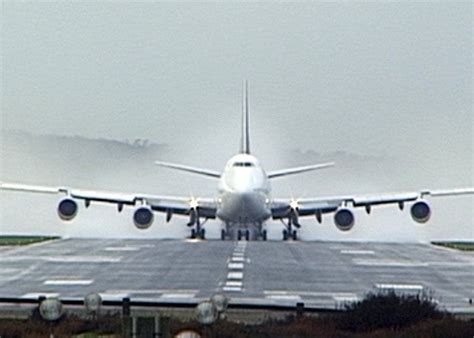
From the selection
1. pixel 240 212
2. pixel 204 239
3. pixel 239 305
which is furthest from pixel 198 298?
pixel 204 239

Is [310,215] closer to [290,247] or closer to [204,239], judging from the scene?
[204,239]

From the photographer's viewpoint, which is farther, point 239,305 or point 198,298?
point 198,298

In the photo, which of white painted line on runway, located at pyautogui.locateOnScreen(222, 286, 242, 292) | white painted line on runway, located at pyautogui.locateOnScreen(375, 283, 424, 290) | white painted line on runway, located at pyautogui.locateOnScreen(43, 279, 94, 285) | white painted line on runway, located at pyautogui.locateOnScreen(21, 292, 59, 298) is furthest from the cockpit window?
white painted line on runway, located at pyautogui.locateOnScreen(21, 292, 59, 298)

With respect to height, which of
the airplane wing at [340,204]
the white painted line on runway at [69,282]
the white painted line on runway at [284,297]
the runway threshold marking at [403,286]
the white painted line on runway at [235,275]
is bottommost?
the white painted line on runway at [284,297]

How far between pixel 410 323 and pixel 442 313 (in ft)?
6.04

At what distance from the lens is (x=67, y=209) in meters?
90.8

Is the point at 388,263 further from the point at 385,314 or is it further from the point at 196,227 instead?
the point at 196,227

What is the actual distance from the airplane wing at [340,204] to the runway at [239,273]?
42.3ft

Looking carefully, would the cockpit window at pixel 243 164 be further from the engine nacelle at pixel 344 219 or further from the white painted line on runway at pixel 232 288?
the white painted line on runway at pixel 232 288

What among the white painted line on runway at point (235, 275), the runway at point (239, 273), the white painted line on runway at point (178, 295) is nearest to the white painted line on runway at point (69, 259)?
the runway at point (239, 273)

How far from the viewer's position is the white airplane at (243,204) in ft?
290

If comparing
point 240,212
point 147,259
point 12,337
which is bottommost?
point 12,337

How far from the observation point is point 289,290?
150ft

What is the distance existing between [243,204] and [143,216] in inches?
284
